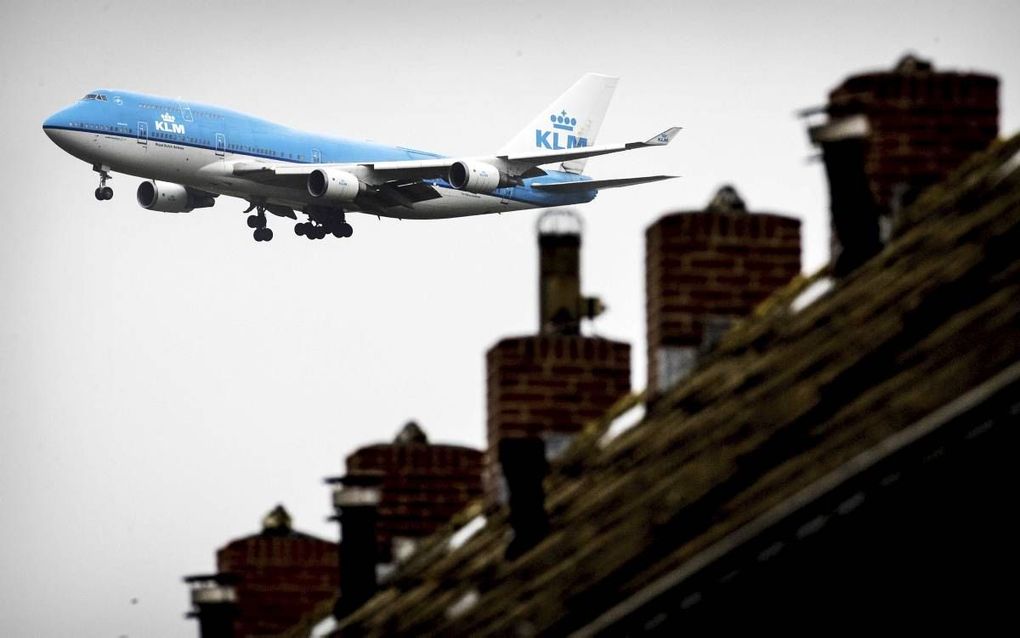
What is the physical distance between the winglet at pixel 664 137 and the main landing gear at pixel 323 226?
10.4 metres

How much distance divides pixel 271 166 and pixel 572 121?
18809 mm

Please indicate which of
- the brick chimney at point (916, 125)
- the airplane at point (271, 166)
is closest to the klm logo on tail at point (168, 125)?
the airplane at point (271, 166)

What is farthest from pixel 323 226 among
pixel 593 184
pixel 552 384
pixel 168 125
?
pixel 552 384

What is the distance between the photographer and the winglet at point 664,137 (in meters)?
47.3

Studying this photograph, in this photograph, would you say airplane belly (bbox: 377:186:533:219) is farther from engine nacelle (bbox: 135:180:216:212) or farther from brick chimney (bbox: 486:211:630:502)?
brick chimney (bbox: 486:211:630:502)

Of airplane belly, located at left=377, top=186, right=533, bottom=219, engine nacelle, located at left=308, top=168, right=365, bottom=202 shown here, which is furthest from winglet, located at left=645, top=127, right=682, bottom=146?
airplane belly, located at left=377, top=186, right=533, bottom=219

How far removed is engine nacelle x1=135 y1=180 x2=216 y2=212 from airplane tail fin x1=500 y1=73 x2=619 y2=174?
1525cm

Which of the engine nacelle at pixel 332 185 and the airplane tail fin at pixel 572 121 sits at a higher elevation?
the airplane tail fin at pixel 572 121

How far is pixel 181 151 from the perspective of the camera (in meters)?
50.4

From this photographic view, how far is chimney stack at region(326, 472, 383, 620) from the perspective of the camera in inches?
602

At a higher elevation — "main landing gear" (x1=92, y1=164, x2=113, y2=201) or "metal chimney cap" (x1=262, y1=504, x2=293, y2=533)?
"main landing gear" (x1=92, y1=164, x2=113, y2=201)

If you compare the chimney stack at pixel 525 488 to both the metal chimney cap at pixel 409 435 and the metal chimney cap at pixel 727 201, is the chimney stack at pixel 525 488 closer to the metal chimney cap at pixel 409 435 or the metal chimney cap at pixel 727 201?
the metal chimney cap at pixel 727 201

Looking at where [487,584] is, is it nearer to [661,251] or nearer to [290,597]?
[661,251]

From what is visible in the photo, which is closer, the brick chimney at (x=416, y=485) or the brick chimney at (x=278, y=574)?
the brick chimney at (x=416, y=485)
